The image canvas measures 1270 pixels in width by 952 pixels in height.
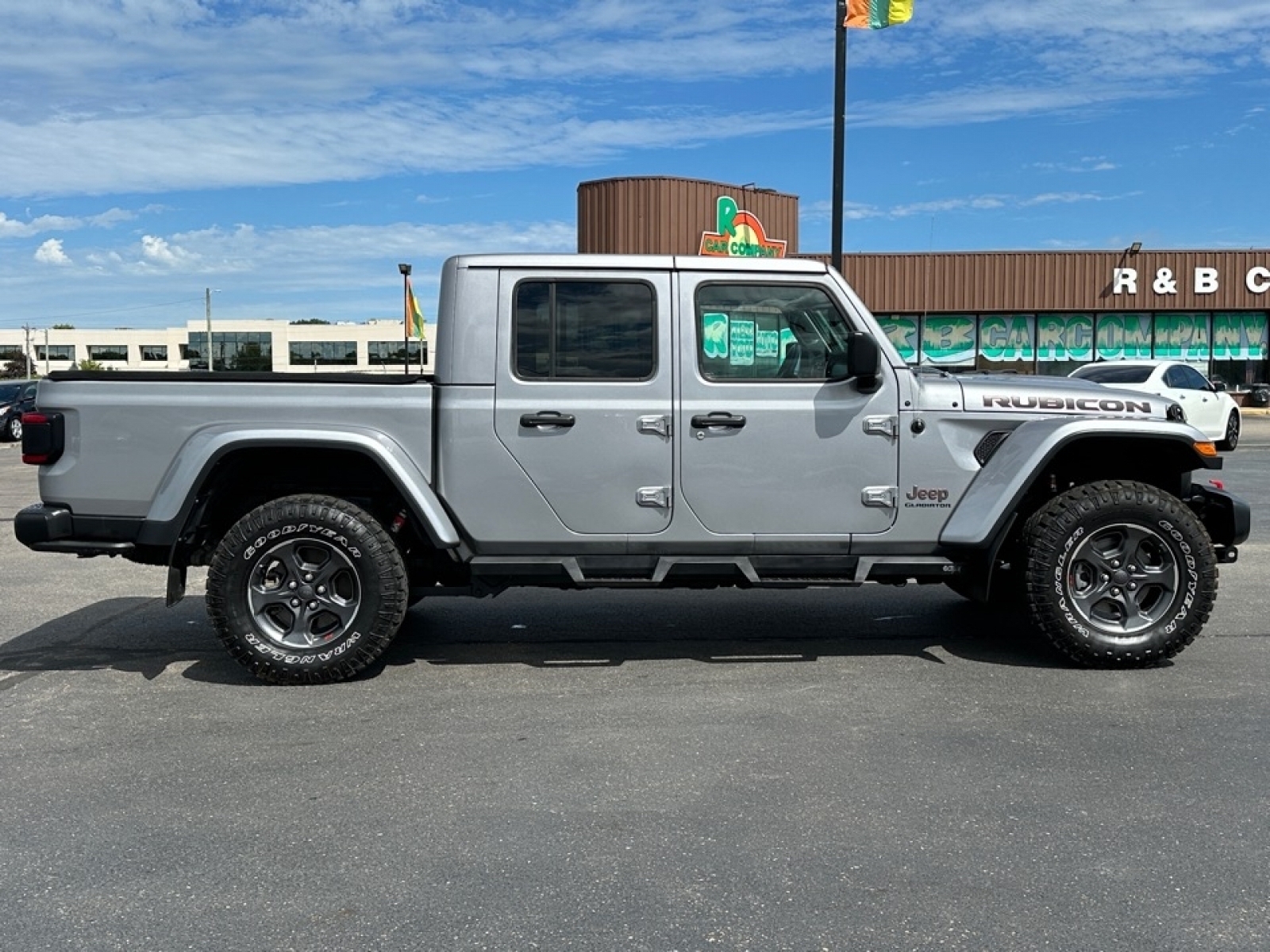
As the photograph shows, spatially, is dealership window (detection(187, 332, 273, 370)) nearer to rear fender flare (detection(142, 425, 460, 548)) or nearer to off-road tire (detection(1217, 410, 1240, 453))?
off-road tire (detection(1217, 410, 1240, 453))

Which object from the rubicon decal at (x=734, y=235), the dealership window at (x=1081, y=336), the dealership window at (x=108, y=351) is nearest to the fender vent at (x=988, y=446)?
the rubicon decal at (x=734, y=235)

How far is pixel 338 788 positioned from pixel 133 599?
4.11m

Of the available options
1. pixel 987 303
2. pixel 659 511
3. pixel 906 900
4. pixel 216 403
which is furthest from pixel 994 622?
pixel 987 303

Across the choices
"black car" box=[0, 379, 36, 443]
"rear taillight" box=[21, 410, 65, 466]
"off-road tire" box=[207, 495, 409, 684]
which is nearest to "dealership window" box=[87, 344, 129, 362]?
"black car" box=[0, 379, 36, 443]

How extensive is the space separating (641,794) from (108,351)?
4377 inches

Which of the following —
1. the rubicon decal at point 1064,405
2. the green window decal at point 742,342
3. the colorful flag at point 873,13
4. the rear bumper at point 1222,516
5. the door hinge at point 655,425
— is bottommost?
the rear bumper at point 1222,516

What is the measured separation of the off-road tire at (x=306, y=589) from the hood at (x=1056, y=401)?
2.93 m

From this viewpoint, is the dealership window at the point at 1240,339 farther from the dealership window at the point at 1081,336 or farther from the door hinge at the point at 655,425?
the door hinge at the point at 655,425

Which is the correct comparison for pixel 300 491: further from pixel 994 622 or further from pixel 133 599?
pixel 994 622

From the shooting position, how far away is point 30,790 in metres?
4.14

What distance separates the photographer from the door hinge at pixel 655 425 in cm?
547

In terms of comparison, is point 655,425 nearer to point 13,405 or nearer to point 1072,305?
point 13,405

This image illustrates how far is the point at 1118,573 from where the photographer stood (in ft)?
18.5

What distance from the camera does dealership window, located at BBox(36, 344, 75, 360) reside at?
108500mm
